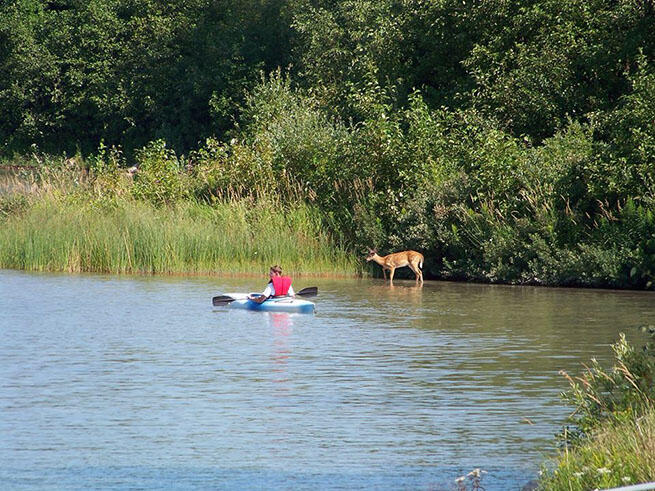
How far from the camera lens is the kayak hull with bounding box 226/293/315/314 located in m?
20.2

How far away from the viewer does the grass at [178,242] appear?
27.4m

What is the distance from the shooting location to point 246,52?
5362 cm

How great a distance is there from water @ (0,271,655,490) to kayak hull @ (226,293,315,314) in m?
0.26

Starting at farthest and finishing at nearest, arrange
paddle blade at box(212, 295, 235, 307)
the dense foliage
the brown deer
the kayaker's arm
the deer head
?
1. the deer head
2. the brown deer
3. the dense foliage
4. the kayaker's arm
5. paddle blade at box(212, 295, 235, 307)

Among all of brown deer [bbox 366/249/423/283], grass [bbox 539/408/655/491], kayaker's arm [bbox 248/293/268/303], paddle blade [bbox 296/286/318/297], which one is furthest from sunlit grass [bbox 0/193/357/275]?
grass [bbox 539/408/655/491]

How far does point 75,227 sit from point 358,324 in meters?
11.1

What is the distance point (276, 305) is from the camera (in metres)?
20.5

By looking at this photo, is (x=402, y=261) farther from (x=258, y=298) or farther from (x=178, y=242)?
(x=258, y=298)

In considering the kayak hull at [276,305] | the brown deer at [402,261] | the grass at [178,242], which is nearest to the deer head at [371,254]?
the brown deer at [402,261]

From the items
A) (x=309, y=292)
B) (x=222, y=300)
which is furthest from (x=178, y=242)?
(x=222, y=300)

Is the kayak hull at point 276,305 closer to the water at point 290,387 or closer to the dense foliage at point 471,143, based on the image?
the water at point 290,387

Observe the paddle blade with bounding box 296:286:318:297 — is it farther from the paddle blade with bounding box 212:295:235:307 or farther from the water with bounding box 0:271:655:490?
the paddle blade with bounding box 212:295:235:307

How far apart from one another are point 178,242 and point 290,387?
14764 millimetres

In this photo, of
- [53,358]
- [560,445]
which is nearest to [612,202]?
[53,358]
